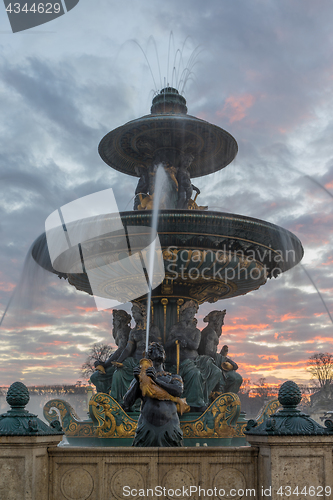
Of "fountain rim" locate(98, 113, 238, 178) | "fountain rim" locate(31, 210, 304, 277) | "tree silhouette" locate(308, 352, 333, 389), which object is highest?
"fountain rim" locate(98, 113, 238, 178)

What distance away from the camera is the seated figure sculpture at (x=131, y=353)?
33.8 feet

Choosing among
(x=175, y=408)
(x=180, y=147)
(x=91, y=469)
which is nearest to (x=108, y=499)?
(x=91, y=469)

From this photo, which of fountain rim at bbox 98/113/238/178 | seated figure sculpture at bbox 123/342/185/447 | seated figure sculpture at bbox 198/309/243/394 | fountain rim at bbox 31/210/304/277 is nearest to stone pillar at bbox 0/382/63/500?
seated figure sculpture at bbox 123/342/185/447

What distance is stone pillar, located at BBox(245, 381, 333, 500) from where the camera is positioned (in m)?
4.68

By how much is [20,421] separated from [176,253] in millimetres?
5278

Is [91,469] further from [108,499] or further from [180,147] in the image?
[180,147]

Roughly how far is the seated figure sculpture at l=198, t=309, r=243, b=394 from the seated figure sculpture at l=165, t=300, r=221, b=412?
338 mm

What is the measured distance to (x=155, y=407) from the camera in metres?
5.63

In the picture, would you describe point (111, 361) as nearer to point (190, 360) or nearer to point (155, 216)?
point (190, 360)

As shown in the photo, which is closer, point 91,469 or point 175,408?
point 91,469

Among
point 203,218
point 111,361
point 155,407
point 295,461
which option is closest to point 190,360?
point 111,361

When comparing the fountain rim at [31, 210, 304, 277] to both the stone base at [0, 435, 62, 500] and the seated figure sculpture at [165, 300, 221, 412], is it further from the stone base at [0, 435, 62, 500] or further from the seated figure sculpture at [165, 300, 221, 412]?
the stone base at [0, 435, 62, 500]

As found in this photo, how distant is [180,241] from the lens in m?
9.64

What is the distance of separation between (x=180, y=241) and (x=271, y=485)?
5.49m
